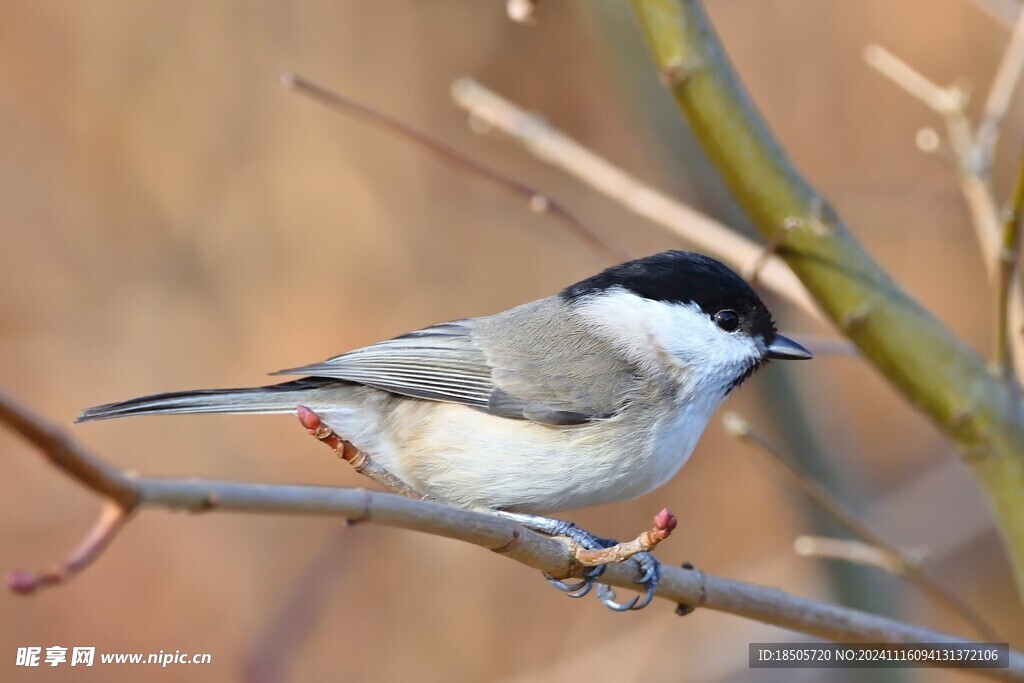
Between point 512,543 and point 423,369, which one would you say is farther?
point 423,369

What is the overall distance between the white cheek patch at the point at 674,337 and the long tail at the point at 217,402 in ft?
2.52

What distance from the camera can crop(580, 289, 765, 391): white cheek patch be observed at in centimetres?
272

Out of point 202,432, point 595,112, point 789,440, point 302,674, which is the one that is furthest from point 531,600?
point 595,112

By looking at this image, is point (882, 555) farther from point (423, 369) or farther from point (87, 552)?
point (87, 552)

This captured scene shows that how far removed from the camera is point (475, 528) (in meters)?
1.55

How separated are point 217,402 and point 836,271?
1467mm

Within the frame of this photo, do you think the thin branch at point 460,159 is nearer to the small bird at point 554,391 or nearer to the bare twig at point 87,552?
the small bird at point 554,391

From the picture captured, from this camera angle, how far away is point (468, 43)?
5.52m

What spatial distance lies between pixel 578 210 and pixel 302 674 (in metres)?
2.59

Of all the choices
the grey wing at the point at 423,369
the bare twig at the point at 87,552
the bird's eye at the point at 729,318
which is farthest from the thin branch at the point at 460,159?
the bare twig at the point at 87,552

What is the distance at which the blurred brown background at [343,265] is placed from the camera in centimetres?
451

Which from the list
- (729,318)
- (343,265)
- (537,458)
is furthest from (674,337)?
(343,265)

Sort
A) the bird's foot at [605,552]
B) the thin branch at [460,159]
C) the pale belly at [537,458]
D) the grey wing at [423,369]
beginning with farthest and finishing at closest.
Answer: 1. the grey wing at [423,369]
2. the pale belly at [537,458]
3. the thin branch at [460,159]
4. the bird's foot at [605,552]

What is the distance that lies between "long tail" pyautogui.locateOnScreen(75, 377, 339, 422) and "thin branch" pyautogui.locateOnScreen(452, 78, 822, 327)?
33.1 inches
